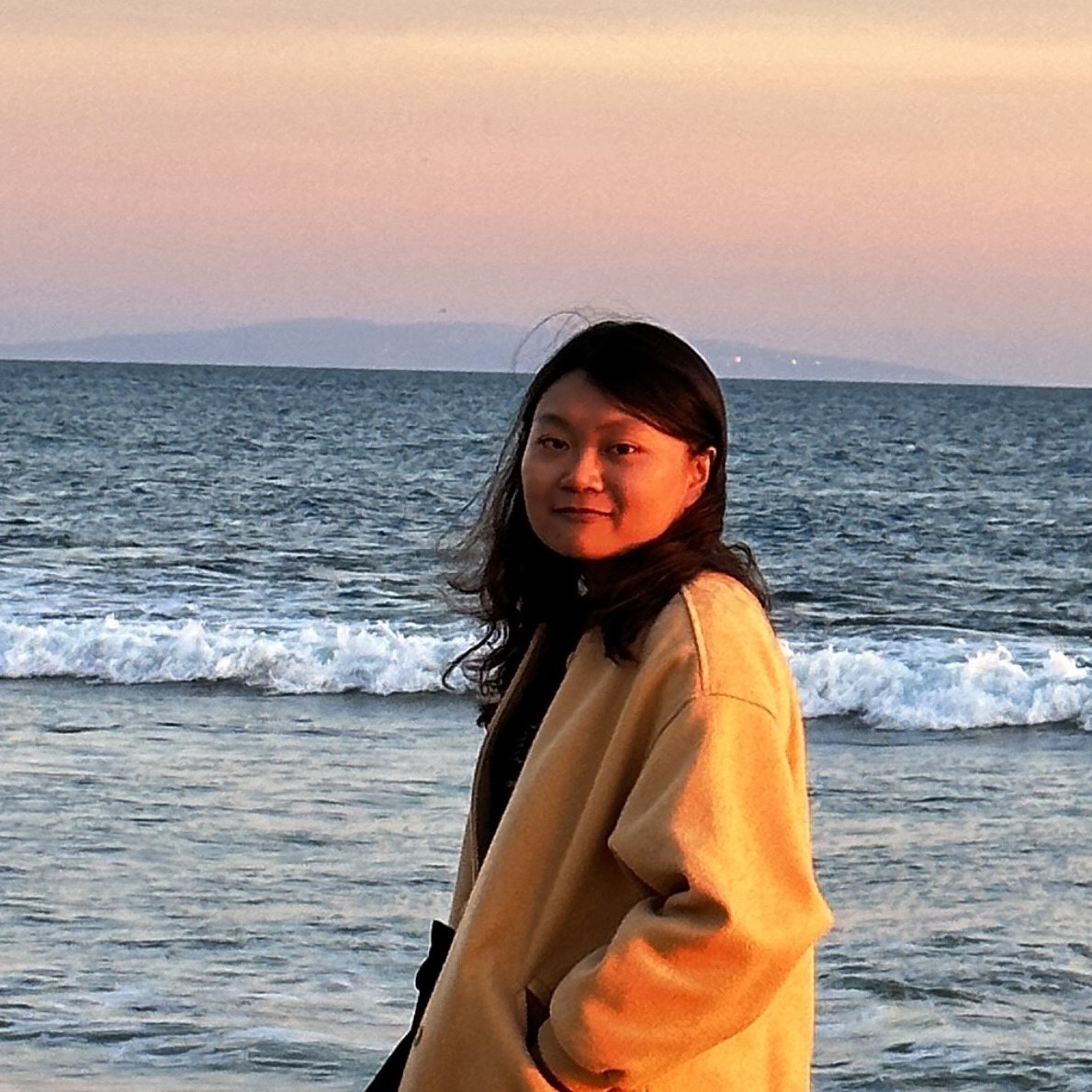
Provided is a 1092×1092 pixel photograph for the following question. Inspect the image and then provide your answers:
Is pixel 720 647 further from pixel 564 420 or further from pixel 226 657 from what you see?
pixel 226 657

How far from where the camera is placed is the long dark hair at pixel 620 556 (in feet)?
6.32

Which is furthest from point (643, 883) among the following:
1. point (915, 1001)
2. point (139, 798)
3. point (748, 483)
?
point (748, 483)

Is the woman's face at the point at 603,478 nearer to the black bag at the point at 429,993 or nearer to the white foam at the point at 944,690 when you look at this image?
the black bag at the point at 429,993

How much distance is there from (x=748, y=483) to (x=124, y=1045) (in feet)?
94.9

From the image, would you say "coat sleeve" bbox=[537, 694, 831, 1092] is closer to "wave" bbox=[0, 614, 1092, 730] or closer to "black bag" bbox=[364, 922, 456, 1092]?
"black bag" bbox=[364, 922, 456, 1092]

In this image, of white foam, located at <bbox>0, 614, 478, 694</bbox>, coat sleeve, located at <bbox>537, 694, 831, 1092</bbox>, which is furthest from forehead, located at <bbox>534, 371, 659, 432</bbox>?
white foam, located at <bbox>0, 614, 478, 694</bbox>

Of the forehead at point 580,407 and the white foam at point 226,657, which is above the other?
the forehead at point 580,407

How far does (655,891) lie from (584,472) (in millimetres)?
417

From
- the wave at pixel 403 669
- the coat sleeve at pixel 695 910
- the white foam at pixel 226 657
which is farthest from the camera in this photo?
the white foam at pixel 226 657

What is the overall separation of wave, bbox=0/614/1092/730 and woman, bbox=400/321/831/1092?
29.9 feet

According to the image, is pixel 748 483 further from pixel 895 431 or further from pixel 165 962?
pixel 165 962

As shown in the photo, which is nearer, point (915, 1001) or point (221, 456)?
point (915, 1001)

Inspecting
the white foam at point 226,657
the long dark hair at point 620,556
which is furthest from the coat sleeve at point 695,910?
the white foam at point 226,657

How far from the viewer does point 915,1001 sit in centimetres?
568
